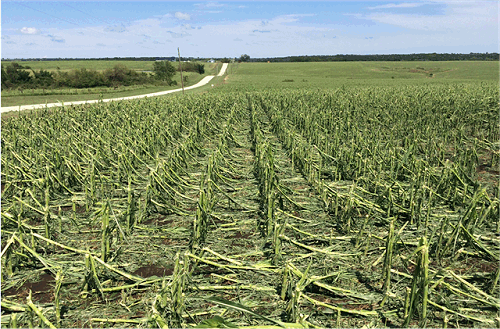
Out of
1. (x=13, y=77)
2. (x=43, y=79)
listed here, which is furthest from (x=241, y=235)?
(x=43, y=79)

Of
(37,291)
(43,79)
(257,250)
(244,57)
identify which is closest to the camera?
(37,291)

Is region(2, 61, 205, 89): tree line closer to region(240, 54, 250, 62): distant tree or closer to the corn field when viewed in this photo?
the corn field

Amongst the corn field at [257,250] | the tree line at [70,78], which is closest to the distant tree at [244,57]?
the tree line at [70,78]

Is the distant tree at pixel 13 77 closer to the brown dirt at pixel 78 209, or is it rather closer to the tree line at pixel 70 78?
the tree line at pixel 70 78

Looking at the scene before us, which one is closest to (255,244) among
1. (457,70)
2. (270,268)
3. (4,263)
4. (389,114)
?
(270,268)

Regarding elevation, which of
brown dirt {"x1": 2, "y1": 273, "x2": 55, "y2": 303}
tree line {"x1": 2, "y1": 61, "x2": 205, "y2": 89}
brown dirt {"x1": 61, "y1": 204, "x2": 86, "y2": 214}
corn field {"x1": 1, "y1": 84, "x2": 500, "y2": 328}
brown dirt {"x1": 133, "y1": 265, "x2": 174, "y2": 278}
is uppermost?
tree line {"x1": 2, "y1": 61, "x2": 205, "y2": 89}

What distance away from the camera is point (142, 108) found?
15.3 meters

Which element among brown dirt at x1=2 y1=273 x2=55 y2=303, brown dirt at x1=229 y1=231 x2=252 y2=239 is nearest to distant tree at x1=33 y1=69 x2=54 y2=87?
brown dirt at x1=2 y1=273 x2=55 y2=303

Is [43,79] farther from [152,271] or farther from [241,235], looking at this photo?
[152,271]

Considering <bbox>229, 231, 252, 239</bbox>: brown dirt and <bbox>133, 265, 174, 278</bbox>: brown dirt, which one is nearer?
<bbox>133, 265, 174, 278</bbox>: brown dirt

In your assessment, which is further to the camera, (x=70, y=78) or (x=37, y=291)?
(x=70, y=78)

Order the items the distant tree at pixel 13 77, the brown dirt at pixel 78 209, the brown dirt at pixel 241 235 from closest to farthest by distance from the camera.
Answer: the brown dirt at pixel 241 235
the brown dirt at pixel 78 209
the distant tree at pixel 13 77

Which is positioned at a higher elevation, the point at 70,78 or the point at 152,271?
the point at 70,78

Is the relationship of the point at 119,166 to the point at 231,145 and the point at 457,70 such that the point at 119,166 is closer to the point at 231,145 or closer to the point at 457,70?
the point at 231,145
